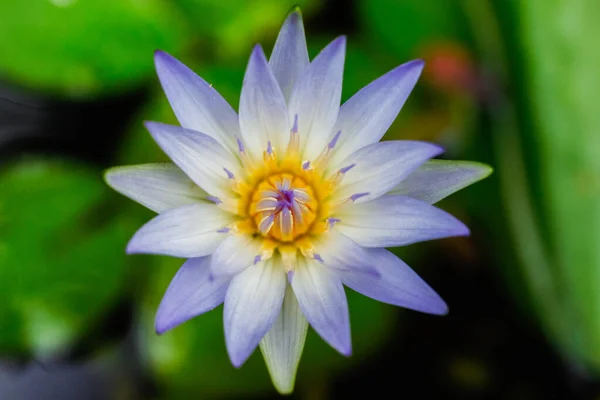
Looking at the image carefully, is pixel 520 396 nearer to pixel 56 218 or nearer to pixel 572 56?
pixel 572 56

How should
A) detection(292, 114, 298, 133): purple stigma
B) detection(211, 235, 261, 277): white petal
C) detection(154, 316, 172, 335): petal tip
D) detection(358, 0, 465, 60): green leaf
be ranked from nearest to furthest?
detection(154, 316, 172, 335): petal tip, detection(211, 235, 261, 277): white petal, detection(292, 114, 298, 133): purple stigma, detection(358, 0, 465, 60): green leaf

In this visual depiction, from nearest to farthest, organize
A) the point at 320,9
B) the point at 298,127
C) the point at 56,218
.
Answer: the point at 298,127
the point at 56,218
the point at 320,9

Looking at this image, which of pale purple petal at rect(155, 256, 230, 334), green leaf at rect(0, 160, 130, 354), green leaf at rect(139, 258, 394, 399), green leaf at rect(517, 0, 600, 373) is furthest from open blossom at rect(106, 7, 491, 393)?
green leaf at rect(0, 160, 130, 354)

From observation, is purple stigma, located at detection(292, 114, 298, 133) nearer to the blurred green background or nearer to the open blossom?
the open blossom

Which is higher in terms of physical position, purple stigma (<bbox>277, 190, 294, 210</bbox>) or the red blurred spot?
the red blurred spot

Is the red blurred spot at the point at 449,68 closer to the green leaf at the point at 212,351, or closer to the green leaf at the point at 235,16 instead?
the green leaf at the point at 235,16

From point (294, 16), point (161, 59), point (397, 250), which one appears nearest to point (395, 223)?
point (294, 16)

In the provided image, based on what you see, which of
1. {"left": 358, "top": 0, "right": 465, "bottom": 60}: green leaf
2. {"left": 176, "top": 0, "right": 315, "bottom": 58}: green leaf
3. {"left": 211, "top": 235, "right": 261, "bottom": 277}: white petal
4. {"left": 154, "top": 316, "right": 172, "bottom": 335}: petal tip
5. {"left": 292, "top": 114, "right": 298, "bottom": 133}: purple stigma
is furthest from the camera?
{"left": 358, "top": 0, "right": 465, "bottom": 60}: green leaf

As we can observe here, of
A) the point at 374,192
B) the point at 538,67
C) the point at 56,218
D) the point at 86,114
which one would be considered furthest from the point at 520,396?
the point at 86,114
